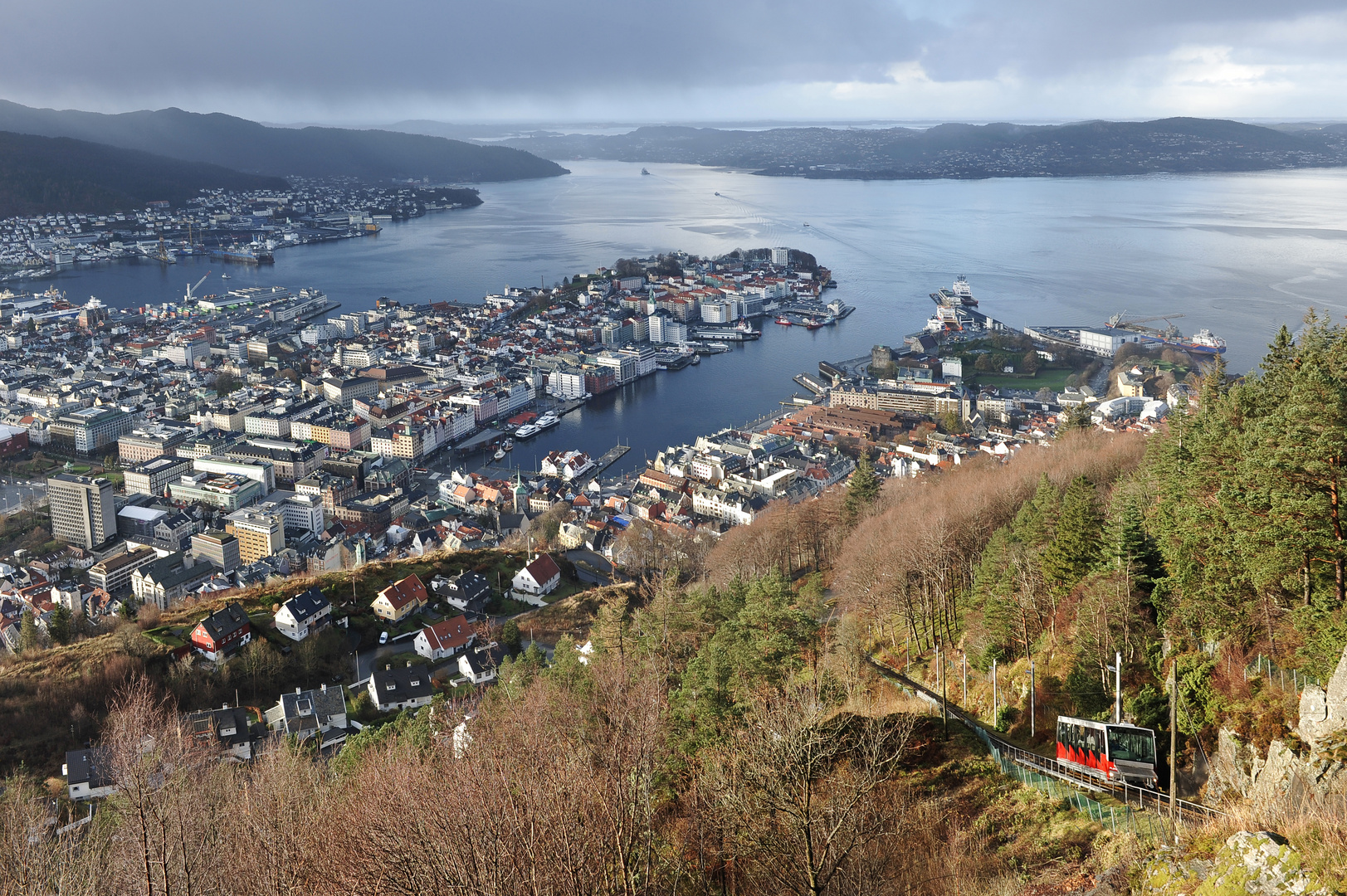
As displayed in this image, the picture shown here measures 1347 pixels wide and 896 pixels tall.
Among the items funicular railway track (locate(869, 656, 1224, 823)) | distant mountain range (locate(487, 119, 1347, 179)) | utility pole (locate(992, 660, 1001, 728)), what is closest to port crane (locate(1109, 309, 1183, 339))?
utility pole (locate(992, 660, 1001, 728))

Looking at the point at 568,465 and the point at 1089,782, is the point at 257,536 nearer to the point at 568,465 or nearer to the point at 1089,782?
the point at 568,465

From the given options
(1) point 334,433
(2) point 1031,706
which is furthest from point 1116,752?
(1) point 334,433

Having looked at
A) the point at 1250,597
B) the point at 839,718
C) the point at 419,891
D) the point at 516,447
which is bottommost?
the point at 516,447

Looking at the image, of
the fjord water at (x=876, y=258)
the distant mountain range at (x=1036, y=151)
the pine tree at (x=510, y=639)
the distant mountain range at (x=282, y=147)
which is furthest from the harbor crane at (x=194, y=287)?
the distant mountain range at (x=1036, y=151)

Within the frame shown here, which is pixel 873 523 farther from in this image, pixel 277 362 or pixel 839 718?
pixel 277 362

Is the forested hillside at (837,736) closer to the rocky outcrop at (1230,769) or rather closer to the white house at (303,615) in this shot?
the rocky outcrop at (1230,769)

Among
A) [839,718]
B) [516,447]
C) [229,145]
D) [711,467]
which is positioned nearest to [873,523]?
[839,718]
